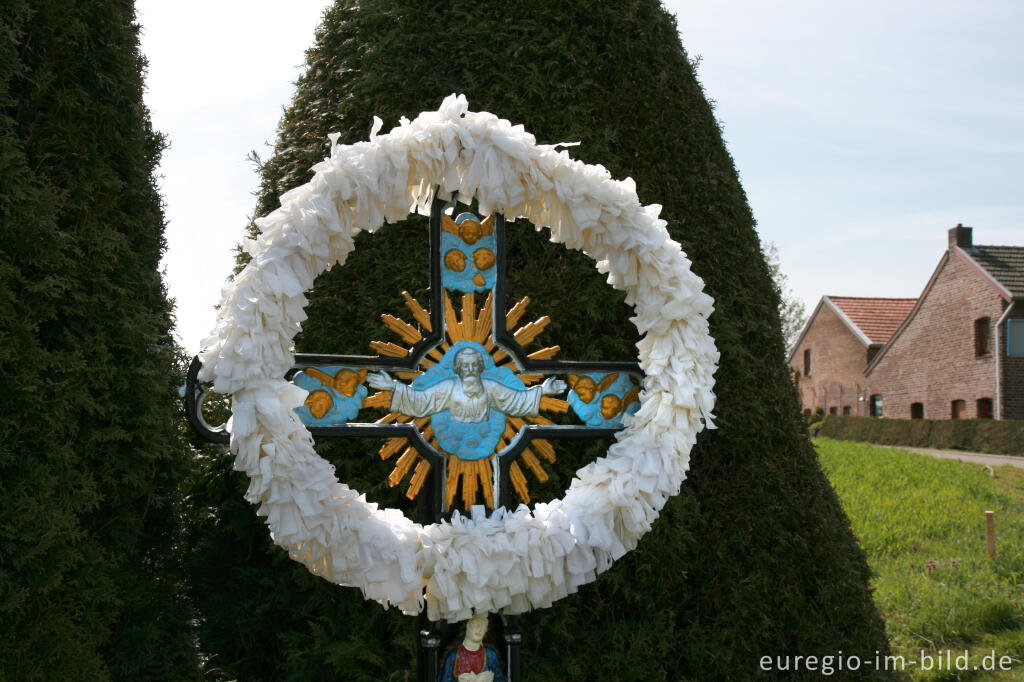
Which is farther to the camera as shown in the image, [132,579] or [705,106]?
[705,106]

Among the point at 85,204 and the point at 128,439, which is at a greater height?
the point at 85,204

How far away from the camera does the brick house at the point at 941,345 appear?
22344 mm

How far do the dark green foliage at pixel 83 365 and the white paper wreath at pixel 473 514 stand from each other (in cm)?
96

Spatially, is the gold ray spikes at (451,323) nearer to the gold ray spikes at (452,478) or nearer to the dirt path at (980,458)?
the gold ray spikes at (452,478)

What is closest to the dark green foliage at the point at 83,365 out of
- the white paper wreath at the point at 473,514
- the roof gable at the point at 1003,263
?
the white paper wreath at the point at 473,514

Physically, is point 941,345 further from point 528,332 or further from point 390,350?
point 390,350

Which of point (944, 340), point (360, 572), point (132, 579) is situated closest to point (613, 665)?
point (360, 572)

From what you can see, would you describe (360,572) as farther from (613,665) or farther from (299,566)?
(613,665)

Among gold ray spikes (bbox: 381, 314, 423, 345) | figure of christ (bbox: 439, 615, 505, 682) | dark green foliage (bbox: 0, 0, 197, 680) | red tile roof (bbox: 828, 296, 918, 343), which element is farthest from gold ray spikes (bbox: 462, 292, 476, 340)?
red tile roof (bbox: 828, 296, 918, 343)

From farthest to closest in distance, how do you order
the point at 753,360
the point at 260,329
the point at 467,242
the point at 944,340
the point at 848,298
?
the point at 848,298, the point at 944,340, the point at 753,360, the point at 467,242, the point at 260,329

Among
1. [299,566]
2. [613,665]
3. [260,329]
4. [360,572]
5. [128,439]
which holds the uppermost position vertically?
[260,329]

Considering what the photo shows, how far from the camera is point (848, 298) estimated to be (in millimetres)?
31969

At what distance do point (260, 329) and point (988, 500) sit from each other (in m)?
9.24

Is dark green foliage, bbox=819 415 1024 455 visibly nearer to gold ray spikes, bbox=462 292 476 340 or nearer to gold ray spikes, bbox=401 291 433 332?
gold ray spikes, bbox=462 292 476 340
